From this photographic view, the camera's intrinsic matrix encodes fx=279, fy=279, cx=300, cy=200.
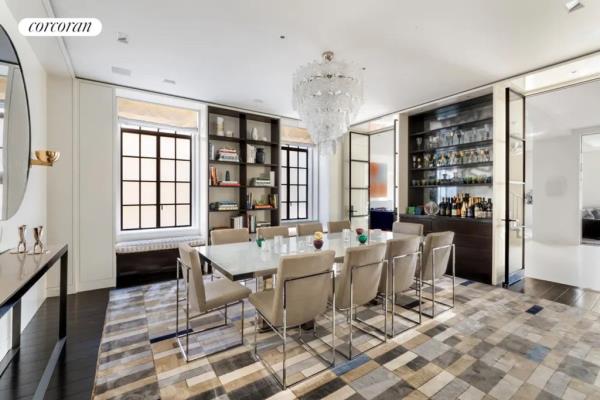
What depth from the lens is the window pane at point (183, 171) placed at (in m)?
5.06

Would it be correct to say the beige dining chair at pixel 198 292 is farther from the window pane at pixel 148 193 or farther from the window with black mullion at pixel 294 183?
the window with black mullion at pixel 294 183

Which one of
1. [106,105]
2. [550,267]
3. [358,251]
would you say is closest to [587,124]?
[550,267]

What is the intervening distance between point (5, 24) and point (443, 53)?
4050 millimetres

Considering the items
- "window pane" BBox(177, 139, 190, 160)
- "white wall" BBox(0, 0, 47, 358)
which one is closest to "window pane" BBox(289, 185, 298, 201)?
"window pane" BBox(177, 139, 190, 160)

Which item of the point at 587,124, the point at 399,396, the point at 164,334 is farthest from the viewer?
the point at 587,124

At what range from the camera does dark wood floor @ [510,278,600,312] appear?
335 cm

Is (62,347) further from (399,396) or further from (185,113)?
(185,113)

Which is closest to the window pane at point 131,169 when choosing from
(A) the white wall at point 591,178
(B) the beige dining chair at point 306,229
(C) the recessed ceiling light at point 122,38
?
(C) the recessed ceiling light at point 122,38

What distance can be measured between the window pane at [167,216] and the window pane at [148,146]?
942mm

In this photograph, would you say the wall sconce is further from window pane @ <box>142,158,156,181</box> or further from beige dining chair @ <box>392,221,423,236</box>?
beige dining chair @ <box>392,221,423,236</box>

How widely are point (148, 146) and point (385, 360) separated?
4692 millimetres

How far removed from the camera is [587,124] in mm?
6660

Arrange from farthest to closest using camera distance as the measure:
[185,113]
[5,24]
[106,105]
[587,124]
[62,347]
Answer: [587,124]
[185,113]
[106,105]
[62,347]
[5,24]

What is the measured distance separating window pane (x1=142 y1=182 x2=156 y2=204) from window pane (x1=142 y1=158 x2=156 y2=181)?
102 millimetres
